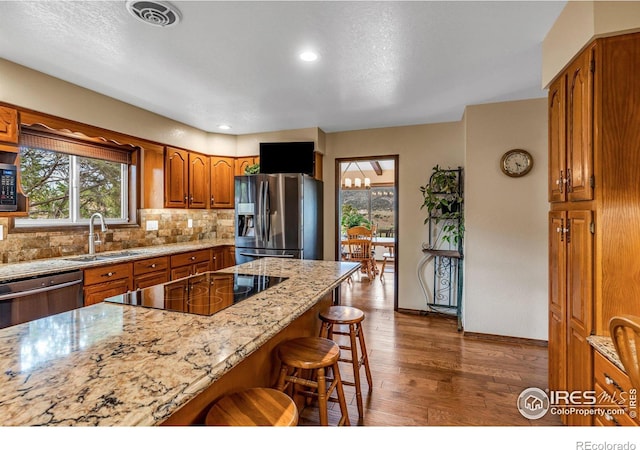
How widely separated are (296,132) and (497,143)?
243 centimetres

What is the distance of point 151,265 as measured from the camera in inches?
125

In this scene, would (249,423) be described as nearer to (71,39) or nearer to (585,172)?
(585,172)

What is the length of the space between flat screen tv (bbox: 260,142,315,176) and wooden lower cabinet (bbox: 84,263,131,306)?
212 centimetres

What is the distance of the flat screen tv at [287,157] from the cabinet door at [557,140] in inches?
105

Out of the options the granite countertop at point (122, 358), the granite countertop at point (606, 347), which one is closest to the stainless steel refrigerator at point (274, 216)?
the granite countertop at point (122, 358)

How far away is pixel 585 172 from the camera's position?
1.59 metres

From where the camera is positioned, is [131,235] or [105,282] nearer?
[105,282]

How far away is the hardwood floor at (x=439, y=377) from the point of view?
2.02 meters

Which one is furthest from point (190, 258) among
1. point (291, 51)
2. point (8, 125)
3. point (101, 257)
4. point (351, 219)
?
point (351, 219)

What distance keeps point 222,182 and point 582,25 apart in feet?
13.3

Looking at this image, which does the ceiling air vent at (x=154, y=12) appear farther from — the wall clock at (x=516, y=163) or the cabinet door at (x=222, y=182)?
the wall clock at (x=516, y=163)

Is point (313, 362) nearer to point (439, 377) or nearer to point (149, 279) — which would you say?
point (439, 377)

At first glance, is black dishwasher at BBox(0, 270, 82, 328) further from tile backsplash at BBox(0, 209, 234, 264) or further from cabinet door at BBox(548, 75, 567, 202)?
A: cabinet door at BBox(548, 75, 567, 202)

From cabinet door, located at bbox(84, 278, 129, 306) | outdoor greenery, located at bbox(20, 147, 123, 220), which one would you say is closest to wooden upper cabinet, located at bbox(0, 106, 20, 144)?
outdoor greenery, located at bbox(20, 147, 123, 220)
